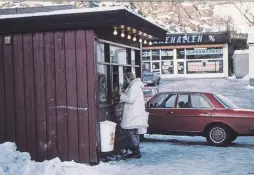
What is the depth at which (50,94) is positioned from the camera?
30.0 feet

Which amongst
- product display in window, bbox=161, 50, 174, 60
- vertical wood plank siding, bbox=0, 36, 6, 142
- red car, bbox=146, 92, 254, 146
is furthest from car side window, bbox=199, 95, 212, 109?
product display in window, bbox=161, 50, 174, 60

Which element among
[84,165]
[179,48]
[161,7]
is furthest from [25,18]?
[179,48]

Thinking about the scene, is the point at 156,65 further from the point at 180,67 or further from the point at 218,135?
the point at 218,135

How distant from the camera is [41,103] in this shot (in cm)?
923

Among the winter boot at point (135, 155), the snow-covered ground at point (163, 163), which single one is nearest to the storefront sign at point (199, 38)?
the snow-covered ground at point (163, 163)

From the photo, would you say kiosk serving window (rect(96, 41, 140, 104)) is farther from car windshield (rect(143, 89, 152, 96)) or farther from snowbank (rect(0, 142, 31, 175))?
car windshield (rect(143, 89, 152, 96))

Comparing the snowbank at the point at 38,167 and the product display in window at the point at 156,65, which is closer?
the snowbank at the point at 38,167

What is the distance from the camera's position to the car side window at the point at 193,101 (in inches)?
474

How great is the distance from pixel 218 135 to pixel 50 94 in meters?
4.92

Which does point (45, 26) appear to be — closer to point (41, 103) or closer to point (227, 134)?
point (41, 103)

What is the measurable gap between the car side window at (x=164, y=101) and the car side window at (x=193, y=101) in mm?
226

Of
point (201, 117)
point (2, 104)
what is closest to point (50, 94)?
point (2, 104)

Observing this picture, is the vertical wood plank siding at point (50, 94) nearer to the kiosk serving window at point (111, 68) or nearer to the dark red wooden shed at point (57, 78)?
the dark red wooden shed at point (57, 78)

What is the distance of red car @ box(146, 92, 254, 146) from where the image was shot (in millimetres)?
11391
